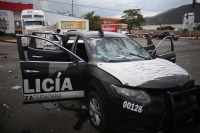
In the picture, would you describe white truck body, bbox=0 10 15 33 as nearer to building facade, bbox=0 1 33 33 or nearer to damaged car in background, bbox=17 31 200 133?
building facade, bbox=0 1 33 33

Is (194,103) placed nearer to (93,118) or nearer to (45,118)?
(93,118)

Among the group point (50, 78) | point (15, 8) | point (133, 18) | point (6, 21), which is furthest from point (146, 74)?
point (133, 18)

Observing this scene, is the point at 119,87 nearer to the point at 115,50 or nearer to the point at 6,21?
the point at 115,50

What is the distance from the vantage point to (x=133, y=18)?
65.5 meters

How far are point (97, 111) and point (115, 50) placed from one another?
1289 millimetres

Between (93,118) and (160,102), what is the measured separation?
1245 millimetres

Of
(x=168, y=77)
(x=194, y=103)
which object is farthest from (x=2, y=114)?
(x=194, y=103)

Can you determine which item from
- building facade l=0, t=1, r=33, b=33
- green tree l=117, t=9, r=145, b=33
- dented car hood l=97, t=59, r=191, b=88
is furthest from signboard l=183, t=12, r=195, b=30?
dented car hood l=97, t=59, r=191, b=88

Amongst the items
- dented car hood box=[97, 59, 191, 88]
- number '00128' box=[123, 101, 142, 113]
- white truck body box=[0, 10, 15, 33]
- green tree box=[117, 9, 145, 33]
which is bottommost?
number '00128' box=[123, 101, 142, 113]

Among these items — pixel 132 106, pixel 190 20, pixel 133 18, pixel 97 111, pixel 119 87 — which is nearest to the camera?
pixel 132 106

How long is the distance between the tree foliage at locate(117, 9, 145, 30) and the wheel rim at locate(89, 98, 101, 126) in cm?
6382

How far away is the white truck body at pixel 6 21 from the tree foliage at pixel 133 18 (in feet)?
134

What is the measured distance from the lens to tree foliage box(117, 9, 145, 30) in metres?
64.1

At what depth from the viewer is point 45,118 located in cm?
351
